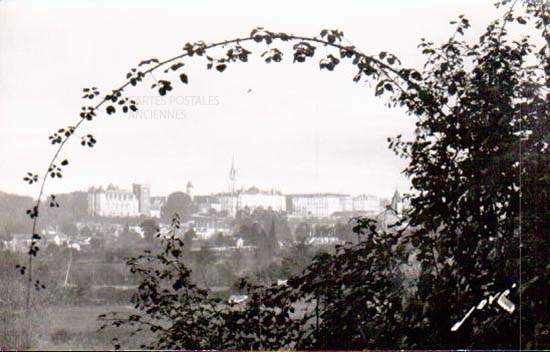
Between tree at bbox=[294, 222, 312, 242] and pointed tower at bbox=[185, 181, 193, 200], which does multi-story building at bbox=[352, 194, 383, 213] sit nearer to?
tree at bbox=[294, 222, 312, 242]

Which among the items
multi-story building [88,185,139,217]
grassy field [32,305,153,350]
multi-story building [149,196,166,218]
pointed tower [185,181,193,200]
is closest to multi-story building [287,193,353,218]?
pointed tower [185,181,193,200]

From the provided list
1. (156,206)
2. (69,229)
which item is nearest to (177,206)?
(156,206)

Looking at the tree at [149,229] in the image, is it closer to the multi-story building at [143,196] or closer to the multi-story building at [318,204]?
the multi-story building at [143,196]

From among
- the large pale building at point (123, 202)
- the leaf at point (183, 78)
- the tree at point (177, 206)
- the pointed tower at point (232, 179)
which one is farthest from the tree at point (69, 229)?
the leaf at point (183, 78)

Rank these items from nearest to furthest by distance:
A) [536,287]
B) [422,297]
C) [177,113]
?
[536,287] < [422,297] < [177,113]

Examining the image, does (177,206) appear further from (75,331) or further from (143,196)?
Answer: (75,331)

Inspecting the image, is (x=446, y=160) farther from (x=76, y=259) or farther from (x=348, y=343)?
(x=76, y=259)

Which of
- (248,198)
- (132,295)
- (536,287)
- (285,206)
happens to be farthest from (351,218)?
(132,295)
